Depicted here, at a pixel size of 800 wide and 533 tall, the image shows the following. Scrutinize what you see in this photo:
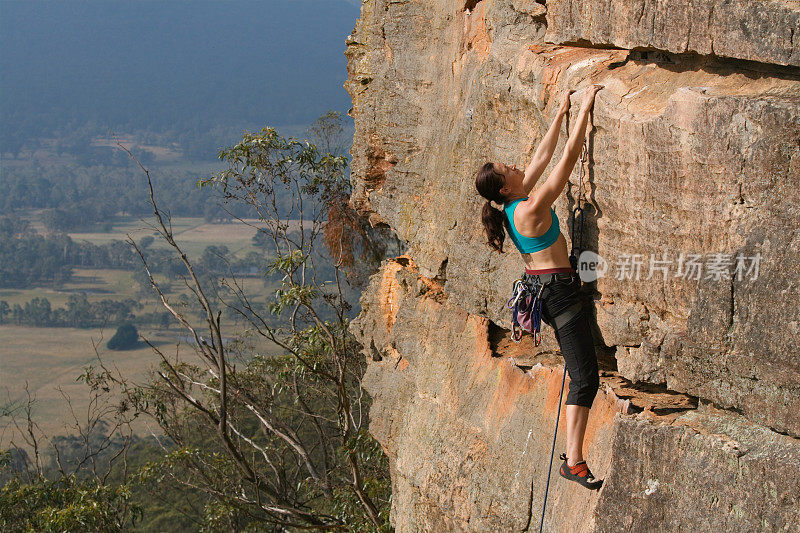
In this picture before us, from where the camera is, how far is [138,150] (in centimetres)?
13175

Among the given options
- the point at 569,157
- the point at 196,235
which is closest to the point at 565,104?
the point at 569,157

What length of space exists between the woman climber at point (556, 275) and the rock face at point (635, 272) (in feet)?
0.49

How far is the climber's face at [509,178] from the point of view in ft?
14.7

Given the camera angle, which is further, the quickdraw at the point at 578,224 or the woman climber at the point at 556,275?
the quickdraw at the point at 578,224

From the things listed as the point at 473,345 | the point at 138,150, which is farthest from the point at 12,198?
the point at 473,345

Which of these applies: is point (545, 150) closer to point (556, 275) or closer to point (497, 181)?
point (497, 181)

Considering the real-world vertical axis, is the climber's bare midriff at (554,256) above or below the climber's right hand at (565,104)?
below

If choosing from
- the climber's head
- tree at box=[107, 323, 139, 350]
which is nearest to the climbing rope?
the climber's head

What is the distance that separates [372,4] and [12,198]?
359 feet

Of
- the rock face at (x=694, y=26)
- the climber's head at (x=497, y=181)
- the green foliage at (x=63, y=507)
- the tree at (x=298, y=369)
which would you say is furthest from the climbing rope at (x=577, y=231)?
the green foliage at (x=63, y=507)

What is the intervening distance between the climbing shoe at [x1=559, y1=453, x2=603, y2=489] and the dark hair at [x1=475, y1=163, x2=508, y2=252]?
4.48 ft

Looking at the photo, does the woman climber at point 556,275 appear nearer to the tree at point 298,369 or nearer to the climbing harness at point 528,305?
the climbing harness at point 528,305

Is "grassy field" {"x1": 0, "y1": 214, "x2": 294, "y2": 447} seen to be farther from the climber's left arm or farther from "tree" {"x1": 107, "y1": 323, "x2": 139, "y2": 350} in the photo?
the climber's left arm

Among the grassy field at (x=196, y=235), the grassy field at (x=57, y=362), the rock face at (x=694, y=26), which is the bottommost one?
the grassy field at (x=57, y=362)
